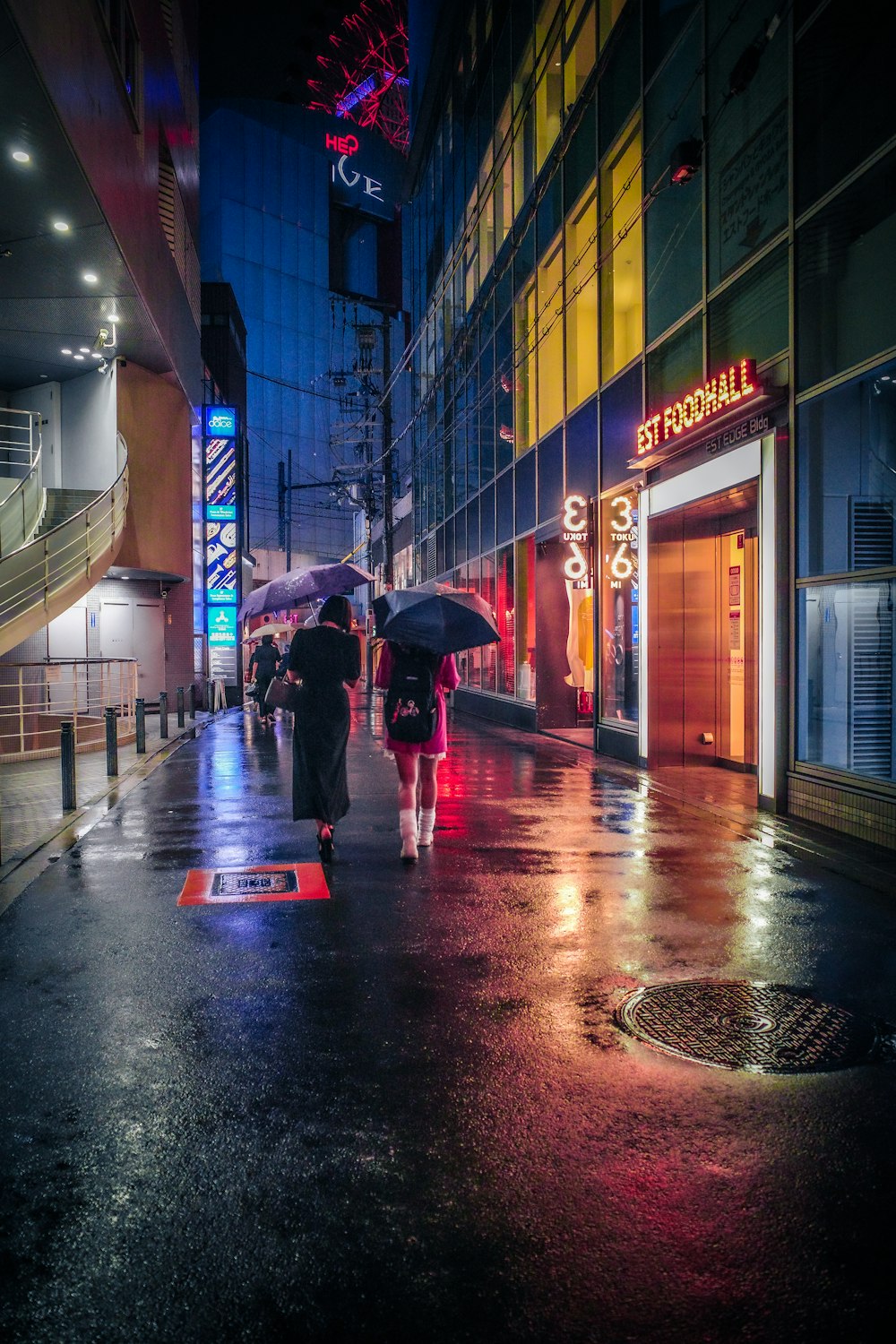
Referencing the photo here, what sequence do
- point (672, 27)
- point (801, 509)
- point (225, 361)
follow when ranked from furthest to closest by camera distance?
1. point (225, 361)
2. point (672, 27)
3. point (801, 509)

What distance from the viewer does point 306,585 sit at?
13.4 meters

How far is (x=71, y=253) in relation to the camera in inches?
680

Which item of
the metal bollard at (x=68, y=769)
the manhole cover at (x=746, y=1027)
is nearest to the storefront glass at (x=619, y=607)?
the metal bollard at (x=68, y=769)

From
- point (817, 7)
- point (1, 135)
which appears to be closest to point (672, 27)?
point (817, 7)

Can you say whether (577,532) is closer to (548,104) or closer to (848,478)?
(848,478)

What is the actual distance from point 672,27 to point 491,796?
10812 mm

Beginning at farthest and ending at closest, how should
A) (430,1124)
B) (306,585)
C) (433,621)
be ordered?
(306,585), (433,621), (430,1124)

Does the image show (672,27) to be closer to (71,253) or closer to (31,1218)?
(71,253)

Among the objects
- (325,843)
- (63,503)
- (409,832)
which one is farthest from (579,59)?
(325,843)

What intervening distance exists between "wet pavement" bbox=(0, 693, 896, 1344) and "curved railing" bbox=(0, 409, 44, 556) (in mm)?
16121

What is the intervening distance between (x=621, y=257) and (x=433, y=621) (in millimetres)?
10256

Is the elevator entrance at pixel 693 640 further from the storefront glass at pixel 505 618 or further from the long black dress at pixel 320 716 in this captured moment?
the storefront glass at pixel 505 618

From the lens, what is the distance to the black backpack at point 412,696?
764 centimetres

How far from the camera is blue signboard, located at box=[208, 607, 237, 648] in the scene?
1254 inches
